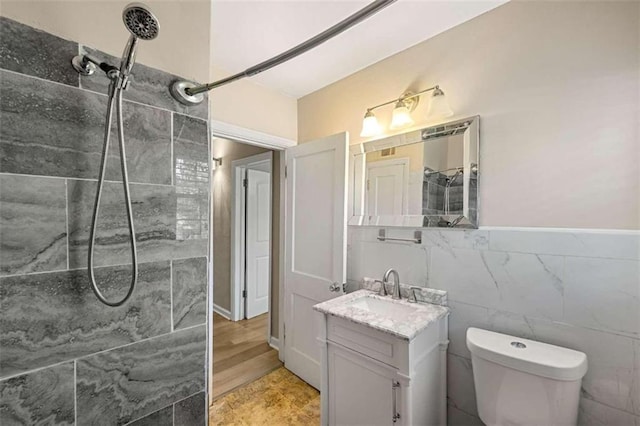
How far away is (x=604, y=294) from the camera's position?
116 cm

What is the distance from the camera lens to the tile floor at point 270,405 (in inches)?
72.5

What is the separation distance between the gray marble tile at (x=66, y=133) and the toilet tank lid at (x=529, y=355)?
1.60 meters

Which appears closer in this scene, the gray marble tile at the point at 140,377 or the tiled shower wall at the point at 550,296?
the gray marble tile at the point at 140,377

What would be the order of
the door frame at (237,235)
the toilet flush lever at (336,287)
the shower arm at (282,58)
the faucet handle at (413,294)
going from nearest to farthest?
the shower arm at (282,58) < the faucet handle at (413,294) < the toilet flush lever at (336,287) < the door frame at (237,235)

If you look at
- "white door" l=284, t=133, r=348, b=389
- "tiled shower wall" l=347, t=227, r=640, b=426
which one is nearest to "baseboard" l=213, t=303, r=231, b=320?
"white door" l=284, t=133, r=348, b=389

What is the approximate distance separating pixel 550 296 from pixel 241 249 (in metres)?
2.97

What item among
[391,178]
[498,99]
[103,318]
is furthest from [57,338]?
[498,99]

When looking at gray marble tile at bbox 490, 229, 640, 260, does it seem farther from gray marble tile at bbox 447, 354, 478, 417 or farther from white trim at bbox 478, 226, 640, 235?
gray marble tile at bbox 447, 354, 478, 417

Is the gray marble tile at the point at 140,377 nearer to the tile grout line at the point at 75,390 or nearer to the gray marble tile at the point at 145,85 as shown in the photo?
the tile grout line at the point at 75,390

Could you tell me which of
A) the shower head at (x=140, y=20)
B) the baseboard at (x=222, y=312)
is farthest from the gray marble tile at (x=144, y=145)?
the baseboard at (x=222, y=312)

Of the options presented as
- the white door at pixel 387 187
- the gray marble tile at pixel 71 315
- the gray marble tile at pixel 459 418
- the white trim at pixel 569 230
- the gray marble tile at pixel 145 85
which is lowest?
the gray marble tile at pixel 459 418

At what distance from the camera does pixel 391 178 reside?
186 cm

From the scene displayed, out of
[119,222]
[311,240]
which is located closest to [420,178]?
[311,240]

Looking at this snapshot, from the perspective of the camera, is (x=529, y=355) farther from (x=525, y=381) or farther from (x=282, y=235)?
(x=282, y=235)
